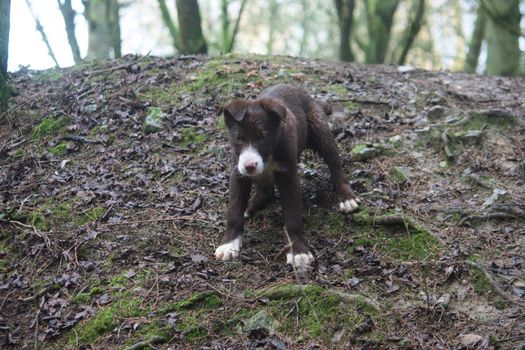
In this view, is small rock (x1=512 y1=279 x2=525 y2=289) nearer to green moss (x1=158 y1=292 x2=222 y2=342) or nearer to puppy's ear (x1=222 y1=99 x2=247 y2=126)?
green moss (x1=158 y1=292 x2=222 y2=342)

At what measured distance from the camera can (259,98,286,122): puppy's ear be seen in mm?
5543

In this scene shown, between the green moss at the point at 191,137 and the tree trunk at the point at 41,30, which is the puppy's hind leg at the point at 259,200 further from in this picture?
the tree trunk at the point at 41,30

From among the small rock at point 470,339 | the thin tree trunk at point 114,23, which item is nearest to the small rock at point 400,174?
the small rock at point 470,339

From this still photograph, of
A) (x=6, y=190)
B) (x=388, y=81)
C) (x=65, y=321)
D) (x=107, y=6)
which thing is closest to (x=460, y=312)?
(x=65, y=321)

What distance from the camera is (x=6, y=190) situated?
22.6 feet

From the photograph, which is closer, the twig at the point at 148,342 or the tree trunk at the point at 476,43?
the twig at the point at 148,342

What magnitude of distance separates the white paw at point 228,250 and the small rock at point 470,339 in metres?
2.32

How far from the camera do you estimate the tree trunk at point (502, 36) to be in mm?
14492

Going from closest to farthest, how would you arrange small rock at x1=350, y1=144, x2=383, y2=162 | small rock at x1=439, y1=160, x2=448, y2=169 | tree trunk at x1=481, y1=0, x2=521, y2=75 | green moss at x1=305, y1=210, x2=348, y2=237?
green moss at x1=305, y1=210, x2=348, y2=237, small rock at x1=439, y1=160, x2=448, y2=169, small rock at x1=350, y1=144, x2=383, y2=162, tree trunk at x1=481, y1=0, x2=521, y2=75

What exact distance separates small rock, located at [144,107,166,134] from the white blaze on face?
3164 mm

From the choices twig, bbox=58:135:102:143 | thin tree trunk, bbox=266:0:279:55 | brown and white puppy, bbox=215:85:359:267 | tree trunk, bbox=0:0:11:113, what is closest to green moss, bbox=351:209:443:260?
brown and white puppy, bbox=215:85:359:267

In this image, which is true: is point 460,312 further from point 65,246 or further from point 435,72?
point 435,72

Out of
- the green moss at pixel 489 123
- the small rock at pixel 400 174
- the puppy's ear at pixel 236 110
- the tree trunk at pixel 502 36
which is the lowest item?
the small rock at pixel 400 174

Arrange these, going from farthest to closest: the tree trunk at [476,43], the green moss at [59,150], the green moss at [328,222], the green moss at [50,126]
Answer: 1. the tree trunk at [476,43]
2. the green moss at [50,126]
3. the green moss at [59,150]
4. the green moss at [328,222]
